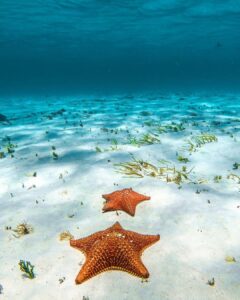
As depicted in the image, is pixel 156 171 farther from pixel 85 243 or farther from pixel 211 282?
pixel 211 282

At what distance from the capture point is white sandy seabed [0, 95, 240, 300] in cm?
330

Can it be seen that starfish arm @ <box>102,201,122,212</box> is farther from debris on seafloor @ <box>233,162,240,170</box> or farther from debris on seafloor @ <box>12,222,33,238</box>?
debris on seafloor @ <box>233,162,240,170</box>

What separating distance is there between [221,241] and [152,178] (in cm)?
245

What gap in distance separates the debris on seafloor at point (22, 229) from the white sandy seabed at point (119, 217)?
0.07 meters

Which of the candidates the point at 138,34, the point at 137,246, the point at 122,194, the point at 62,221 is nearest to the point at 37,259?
the point at 62,221

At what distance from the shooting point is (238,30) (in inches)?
1865

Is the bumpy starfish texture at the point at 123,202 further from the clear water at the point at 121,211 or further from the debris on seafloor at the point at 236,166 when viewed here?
the debris on seafloor at the point at 236,166

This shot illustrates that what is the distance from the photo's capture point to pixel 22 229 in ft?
14.5

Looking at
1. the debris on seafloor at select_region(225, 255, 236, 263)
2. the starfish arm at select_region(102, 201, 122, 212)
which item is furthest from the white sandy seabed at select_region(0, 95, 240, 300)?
the starfish arm at select_region(102, 201, 122, 212)

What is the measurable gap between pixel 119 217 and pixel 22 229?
60.2 inches

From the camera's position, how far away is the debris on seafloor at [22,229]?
437cm

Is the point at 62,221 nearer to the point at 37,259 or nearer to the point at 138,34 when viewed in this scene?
the point at 37,259

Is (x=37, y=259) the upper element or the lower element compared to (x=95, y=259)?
lower

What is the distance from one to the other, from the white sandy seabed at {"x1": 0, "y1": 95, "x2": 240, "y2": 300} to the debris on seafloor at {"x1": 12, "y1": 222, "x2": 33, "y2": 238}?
0.07 meters
